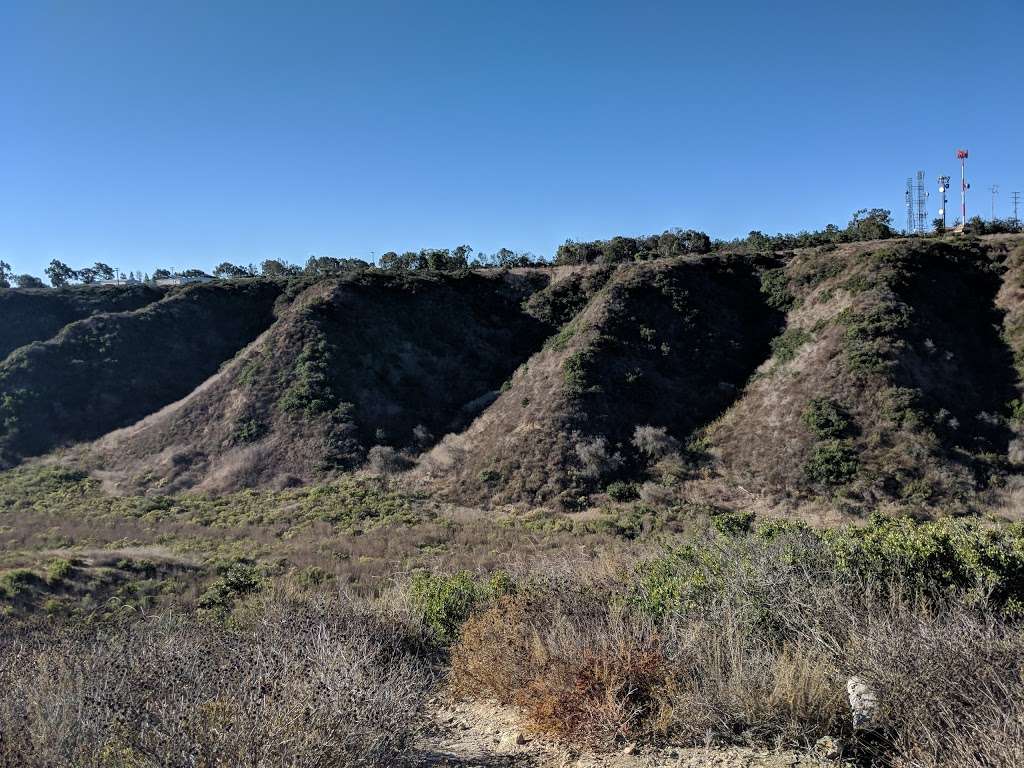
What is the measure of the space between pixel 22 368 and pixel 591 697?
125 ft

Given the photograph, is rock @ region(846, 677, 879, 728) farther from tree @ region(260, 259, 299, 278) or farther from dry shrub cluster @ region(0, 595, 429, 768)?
tree @ region(260, 259, 299, 278)

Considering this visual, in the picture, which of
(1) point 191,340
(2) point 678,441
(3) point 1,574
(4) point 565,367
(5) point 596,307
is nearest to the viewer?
(3) point 1,574

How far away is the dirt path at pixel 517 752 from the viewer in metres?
3.46

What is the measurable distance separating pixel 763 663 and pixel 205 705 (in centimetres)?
331

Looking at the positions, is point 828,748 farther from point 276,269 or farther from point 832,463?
point 276,269

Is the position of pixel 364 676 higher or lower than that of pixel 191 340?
lower

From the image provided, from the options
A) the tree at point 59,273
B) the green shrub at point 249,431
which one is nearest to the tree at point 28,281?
the tree at point 59,273

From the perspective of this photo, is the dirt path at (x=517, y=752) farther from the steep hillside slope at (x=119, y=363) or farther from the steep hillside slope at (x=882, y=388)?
the steep hillside slope at (x=119, y=363)

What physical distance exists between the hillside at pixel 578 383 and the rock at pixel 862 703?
15818mm

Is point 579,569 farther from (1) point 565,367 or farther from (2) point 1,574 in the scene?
(1) point 565,367

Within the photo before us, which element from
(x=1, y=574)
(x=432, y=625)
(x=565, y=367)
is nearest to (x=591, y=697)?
(x=432, y=625)

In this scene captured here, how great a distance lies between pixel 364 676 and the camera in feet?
12.7

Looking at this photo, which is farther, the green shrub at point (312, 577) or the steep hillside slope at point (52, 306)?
the steep hillside slope at point (52, 306)

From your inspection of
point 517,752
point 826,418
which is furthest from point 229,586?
point 826,418
